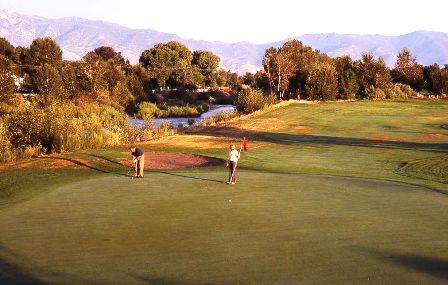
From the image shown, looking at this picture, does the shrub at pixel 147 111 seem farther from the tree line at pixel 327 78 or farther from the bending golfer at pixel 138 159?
the bending golfer at pixel 138 159

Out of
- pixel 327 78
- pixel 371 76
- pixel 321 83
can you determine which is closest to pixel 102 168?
pixel 327 78

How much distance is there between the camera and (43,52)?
345ft

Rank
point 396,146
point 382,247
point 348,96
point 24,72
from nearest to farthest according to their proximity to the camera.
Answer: point 382,247 < point 396,146 < point 348,96 < point 24,72

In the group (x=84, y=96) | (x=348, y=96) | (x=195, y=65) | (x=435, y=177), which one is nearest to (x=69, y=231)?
(x=435, y=177)

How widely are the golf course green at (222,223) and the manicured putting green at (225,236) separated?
32 millimetres

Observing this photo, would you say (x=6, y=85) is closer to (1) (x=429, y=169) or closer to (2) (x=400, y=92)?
(1) (x=429, y=169)

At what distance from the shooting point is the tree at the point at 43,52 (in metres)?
103

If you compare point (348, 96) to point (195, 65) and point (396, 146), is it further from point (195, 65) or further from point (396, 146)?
point (195, 65)

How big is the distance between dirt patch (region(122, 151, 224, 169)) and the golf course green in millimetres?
1394

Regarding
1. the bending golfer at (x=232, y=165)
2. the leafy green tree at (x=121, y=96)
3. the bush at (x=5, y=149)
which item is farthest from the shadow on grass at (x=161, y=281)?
the leafy green tree at (x=121, y=96)

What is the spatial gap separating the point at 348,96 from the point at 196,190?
69.1m

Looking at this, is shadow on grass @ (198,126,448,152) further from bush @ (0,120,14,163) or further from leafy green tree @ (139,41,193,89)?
leafy green tree @ (139,41,193,89)

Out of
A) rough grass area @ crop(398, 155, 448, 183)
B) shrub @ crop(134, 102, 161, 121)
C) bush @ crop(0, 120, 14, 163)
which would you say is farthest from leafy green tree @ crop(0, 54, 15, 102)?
rough grass area @ crop(398, 155, 448, 183)

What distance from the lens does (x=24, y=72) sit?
10362 cm
